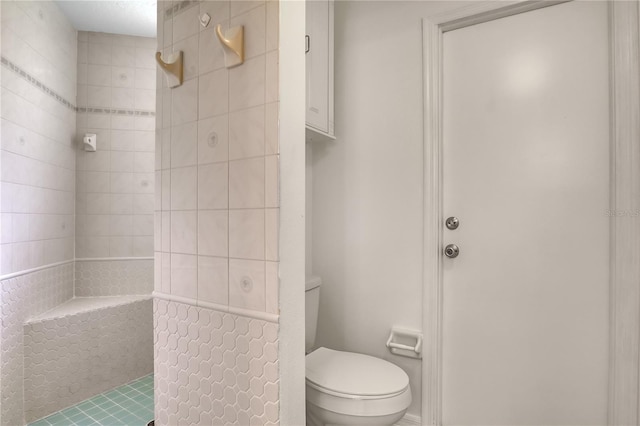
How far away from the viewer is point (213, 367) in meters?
1.19

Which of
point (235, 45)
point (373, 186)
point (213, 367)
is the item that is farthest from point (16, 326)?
point (373, 186)

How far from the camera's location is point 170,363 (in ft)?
4.32

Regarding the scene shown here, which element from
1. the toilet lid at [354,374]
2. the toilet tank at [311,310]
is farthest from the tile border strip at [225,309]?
the toilet tank at [311,310]

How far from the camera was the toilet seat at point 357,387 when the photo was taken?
1.26 metres

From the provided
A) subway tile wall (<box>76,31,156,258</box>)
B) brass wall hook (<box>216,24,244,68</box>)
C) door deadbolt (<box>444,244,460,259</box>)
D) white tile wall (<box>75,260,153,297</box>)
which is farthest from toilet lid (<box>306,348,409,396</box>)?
subway tile wall (<box>76,31,156,258</box>)

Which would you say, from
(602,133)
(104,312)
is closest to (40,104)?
(104,312)

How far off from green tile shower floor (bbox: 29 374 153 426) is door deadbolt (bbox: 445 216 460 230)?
5.72 ft

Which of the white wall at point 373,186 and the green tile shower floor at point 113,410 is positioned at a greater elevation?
the white wall at point 373,186

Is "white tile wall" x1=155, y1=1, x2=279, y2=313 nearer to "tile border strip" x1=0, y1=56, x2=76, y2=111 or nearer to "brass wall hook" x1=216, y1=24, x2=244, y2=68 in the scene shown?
"brass wall hook" x1=216, y1=24, x2=244, y2=68

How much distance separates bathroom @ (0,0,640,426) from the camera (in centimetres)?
110

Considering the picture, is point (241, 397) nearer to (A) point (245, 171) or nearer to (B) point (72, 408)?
(A) point (245, 171)

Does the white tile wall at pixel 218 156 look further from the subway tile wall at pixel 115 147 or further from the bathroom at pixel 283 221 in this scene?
the subway tile wall at pixel 115 147

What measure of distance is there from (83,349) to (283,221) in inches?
67.7

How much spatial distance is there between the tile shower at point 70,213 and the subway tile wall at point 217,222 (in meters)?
0.91
